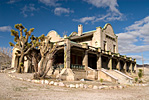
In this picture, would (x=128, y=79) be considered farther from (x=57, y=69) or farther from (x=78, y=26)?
(x=78, y=26)

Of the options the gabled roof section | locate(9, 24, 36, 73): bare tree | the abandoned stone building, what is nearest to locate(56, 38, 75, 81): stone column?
the abandoned stone building

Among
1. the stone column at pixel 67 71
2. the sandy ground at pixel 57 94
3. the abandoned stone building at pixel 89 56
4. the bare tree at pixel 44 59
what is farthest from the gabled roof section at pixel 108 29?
the sandy ground at pixel 57 94

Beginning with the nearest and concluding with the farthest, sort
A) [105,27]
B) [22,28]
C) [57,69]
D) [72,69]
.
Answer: [72,69] → [57,69] → [22,28] → [105,27]

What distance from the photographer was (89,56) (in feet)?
88.8

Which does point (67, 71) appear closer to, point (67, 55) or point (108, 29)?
point (67, 55)

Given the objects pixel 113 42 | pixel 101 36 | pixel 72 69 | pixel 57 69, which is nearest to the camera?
pixel 72 69

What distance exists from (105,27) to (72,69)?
1497 centimetres

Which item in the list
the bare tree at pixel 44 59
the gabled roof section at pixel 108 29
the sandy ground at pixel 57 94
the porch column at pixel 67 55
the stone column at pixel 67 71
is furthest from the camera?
the gabled roof section at pixel 108 29

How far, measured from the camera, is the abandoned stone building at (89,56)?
1870 centimetres

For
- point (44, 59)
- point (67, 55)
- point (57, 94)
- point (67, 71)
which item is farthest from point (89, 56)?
point (57, 94)

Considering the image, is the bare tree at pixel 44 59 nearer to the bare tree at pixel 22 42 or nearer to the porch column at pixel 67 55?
the porch column at pixel 67 55

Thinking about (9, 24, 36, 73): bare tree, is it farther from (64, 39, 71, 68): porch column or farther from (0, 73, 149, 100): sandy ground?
(0, 73, 149, 100): sandy ground

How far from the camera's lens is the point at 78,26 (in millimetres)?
30547

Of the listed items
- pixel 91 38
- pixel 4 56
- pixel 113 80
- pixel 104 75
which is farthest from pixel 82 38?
pixel 4 56
